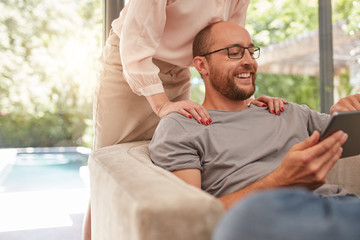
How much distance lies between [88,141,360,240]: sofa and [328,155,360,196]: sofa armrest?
0.85 meters

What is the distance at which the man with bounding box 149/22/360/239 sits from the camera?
96cm

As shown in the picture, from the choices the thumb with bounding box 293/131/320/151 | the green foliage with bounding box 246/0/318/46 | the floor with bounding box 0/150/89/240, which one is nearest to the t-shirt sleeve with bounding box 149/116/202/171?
the thumb with bounding box 293/131/320/151

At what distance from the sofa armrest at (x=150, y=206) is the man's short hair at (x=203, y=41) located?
71cm

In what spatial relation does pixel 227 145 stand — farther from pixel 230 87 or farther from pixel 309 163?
pixel 309 163

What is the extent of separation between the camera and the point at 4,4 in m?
2.73

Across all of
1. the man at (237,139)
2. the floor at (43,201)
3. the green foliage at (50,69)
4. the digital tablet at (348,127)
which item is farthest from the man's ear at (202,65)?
the green foliage at (50,69)

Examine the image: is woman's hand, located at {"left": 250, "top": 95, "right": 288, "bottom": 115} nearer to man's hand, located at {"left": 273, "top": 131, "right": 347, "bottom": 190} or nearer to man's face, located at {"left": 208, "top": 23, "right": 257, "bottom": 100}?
man's face, located at {"left": 208, "top": 23, "right": 257, "bottom": 100}

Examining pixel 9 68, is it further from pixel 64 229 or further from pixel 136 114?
pixel 136 114

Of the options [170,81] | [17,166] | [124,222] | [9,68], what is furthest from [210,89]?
[17,166]

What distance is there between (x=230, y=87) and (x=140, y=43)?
1.25 feet

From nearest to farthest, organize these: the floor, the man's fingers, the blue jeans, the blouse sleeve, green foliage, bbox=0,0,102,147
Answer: the blue jeans
the man's fingers
the blouse sleeve
the floor
green foliage, bbox=0,0,102,147

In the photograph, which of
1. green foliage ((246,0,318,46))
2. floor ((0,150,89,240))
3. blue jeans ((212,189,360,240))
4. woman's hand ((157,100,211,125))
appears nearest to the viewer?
blue jeans ((212,189,360,240))

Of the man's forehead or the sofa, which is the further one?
the man's forehead

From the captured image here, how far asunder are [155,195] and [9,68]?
2450 millimetres
